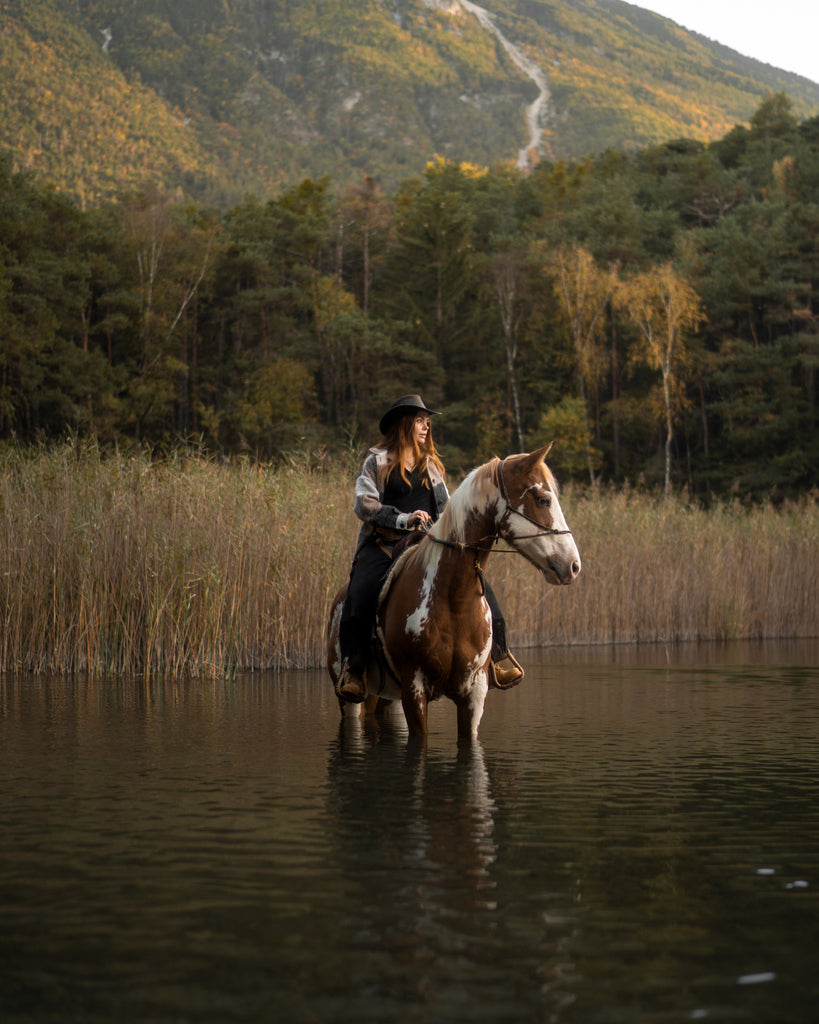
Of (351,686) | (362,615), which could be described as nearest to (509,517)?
(362,615)

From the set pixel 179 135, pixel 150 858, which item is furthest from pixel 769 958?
pixel 179 135

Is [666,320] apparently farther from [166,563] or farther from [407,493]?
[407,493]

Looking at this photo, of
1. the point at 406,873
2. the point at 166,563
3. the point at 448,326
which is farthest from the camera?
the point at 448,326

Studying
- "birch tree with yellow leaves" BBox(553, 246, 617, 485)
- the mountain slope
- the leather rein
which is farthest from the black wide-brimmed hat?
the mountain slope

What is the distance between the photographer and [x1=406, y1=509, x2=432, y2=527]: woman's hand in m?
6.35

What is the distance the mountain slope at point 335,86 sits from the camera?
87562mm

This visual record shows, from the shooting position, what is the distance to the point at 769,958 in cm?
290

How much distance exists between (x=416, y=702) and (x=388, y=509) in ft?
3.39

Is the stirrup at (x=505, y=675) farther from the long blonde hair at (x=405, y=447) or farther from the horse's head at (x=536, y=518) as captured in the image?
the long blonde hair at (x=405, y=447)

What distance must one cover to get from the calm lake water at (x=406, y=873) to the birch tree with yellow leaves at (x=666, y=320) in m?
37.6

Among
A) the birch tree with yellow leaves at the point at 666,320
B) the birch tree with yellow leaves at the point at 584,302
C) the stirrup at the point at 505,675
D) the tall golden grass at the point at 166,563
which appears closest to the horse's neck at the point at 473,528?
the stirrup at the point at 505,675

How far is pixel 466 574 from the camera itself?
230 inches

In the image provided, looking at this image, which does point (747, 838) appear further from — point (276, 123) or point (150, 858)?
point (276, 123)

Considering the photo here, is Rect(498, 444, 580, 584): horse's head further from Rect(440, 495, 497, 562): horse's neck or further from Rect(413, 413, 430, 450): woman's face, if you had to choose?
Rect(413, 413, 430, 450): woman's face
